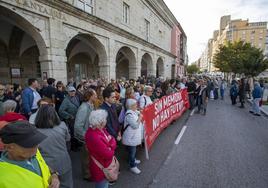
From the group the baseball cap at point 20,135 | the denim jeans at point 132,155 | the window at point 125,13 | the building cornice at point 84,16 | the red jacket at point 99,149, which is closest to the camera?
the baseball cap at point 20,135

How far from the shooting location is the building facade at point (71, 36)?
741 centimetres

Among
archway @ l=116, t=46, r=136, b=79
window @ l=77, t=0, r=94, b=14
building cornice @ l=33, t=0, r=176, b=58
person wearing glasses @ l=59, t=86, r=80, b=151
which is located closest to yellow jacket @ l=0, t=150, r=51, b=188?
person wearing glasses @ l=59, t=86, r=80, b=151

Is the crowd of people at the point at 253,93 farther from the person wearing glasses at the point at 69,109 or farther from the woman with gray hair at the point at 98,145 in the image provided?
the woman with gray hair at the point at 98,145

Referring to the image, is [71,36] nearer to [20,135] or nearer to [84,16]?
[84,16]

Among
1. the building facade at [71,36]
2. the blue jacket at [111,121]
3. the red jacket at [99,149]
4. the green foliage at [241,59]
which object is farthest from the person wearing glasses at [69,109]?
the green foliage at [241,59]

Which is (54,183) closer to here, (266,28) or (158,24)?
(158,24)

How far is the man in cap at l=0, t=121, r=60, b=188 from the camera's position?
4.32ft

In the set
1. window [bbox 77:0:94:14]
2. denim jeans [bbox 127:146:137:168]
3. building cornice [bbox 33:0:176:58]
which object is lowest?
denim jeans [bbox 127:146:137:168]

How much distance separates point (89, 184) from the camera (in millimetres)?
3701

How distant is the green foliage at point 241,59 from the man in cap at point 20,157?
2198 centimetres

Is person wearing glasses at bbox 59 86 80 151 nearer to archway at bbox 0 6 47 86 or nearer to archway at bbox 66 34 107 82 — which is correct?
archway at bbox 0 6 47 86

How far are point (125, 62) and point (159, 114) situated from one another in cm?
1999

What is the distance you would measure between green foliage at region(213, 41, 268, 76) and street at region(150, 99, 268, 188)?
14.1 m

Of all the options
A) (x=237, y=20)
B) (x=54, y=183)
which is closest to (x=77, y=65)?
(x=54, y=183)
